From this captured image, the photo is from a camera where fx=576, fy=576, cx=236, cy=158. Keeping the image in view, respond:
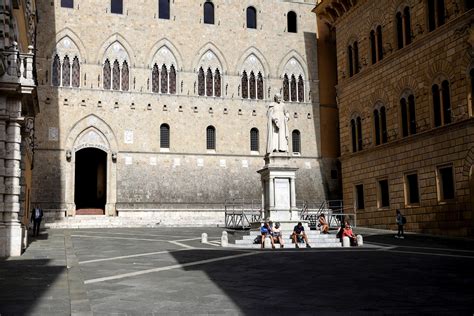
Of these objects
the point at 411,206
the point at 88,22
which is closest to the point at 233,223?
the point at 411,206

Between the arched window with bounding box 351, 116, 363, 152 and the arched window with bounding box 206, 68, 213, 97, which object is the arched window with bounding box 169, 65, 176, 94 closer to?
the arched window with bounding box 206, 68, 213, 97

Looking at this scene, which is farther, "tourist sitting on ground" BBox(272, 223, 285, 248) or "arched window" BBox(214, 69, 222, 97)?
"arched window" BBox(214, 69, 222, 97)

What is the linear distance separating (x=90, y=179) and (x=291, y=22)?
54.9 ft

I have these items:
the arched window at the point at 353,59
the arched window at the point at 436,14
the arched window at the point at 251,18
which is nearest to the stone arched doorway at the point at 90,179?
the arched window at the point at 251,18

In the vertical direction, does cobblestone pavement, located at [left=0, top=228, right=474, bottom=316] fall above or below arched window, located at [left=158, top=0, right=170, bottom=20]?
below

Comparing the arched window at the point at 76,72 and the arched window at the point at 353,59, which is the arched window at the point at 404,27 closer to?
the arched window at the point at 353,59

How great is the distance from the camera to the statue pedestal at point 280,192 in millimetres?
20609

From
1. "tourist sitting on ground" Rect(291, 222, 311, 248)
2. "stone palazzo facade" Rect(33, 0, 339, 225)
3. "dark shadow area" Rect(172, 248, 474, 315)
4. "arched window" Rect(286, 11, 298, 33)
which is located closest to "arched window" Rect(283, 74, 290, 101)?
"stone palazzo facade" Rect(33, 0, 339, 225)

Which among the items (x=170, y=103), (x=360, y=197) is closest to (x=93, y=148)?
(x=170, y=103)

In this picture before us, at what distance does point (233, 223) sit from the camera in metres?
30.7

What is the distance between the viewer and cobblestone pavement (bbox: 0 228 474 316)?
7.84 metres

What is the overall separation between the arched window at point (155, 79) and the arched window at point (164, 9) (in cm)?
321

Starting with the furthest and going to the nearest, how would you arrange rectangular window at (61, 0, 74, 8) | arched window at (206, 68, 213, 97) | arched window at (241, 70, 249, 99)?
arched window at (241, 70, 249, 99)
arched window at (206, 68, 213, 97)
rectangular window at (61, 0, 74, 8)

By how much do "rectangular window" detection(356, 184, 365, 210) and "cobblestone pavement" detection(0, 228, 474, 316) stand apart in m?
13.2
